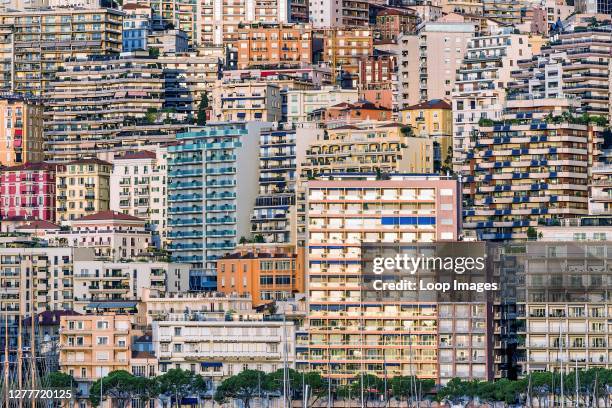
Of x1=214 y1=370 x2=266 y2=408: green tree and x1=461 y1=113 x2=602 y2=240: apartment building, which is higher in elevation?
x1=461 y1=113 x2=602 y2=240: apartment building

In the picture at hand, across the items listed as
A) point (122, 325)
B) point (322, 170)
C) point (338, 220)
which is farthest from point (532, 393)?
point (322, 170)

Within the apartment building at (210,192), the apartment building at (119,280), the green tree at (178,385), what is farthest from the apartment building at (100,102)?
the green tree at (178,385)

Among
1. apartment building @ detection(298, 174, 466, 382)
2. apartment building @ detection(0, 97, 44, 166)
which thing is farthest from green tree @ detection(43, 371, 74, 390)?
apartment building @ detection(0, 97, 44, 166)

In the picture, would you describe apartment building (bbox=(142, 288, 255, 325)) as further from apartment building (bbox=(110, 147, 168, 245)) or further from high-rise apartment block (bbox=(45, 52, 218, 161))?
high-rise apartment block (bbox=(45, 52, 218, 161))

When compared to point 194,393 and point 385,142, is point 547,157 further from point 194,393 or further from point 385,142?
point 194,393

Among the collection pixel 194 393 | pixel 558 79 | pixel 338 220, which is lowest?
pixel 194 393

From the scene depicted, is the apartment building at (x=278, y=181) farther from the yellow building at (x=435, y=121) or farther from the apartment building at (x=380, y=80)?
the apartment building at (x=380, y=80)
